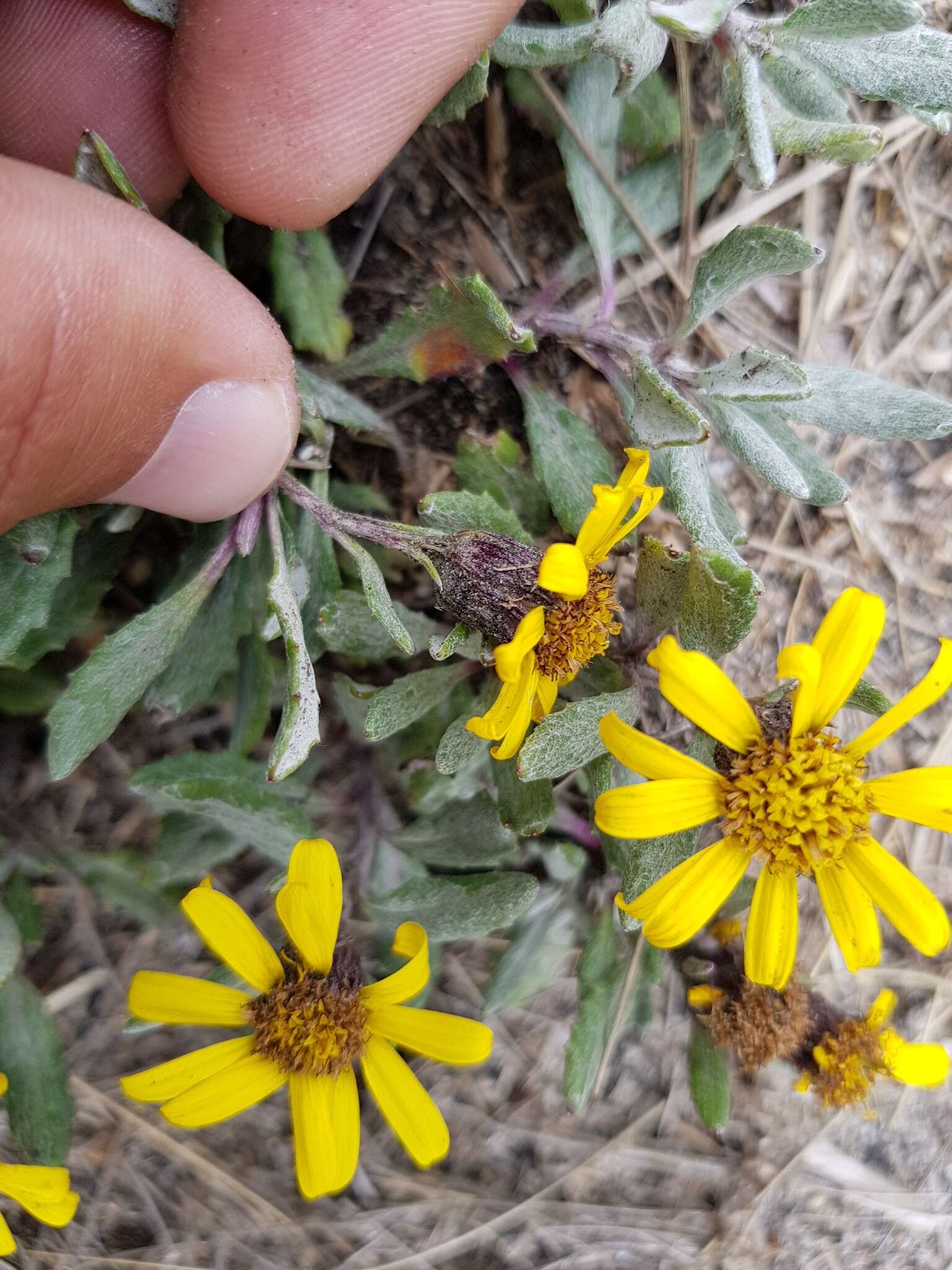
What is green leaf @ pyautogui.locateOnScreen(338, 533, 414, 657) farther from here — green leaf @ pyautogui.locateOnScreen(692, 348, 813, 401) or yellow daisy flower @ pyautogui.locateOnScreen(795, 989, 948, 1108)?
yellow daisy flower @ pyautogui.locateOnScreen(795, 989, 948, 1108)

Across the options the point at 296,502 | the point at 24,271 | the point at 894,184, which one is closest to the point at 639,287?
the point at 894,184

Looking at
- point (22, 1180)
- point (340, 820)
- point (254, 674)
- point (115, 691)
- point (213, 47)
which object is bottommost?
point (340, 820)

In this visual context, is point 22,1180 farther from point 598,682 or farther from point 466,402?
point 466,402

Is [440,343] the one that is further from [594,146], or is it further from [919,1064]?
[919,1064]

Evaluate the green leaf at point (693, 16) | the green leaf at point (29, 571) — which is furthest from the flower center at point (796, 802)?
the green leaf at point (29, 571)

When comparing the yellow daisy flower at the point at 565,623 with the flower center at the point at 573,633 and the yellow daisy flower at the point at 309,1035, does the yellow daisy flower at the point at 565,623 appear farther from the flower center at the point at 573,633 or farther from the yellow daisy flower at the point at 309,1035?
the yellow daisy flower at the point at 309,1035

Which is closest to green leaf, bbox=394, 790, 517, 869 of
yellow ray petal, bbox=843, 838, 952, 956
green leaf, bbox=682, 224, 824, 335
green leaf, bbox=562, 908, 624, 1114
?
green leaf, bbox=562, 908, 624, 1114
